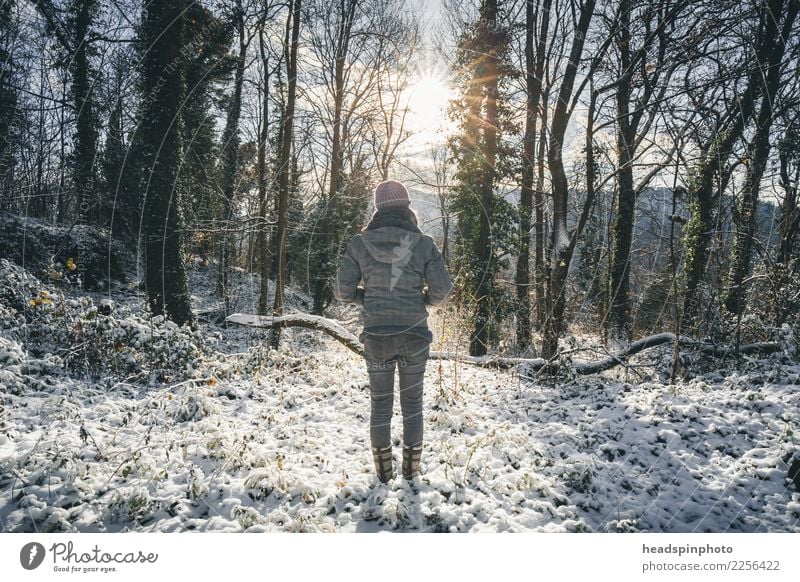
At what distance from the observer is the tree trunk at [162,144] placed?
6723 millimetres

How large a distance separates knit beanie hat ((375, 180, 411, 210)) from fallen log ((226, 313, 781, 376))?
2.22 meters

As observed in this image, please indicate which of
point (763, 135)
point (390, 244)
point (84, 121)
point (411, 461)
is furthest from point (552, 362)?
point (84, 121)

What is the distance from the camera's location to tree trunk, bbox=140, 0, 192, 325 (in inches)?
265

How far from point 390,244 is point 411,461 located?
1793mm

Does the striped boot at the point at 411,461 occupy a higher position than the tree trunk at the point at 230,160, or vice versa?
the tree trunk at the point at 230,160

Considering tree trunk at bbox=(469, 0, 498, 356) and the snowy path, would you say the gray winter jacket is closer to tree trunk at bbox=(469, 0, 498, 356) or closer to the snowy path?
the snowy path

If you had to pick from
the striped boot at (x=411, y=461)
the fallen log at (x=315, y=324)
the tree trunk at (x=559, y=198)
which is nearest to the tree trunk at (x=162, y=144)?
the fallen log at (x=315, y=324)

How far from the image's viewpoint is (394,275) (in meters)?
2.82

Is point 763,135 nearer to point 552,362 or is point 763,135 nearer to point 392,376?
point 552,362

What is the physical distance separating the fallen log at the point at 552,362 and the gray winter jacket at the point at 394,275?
1.75m

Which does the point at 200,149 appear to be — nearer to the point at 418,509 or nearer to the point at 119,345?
the point at 119,345

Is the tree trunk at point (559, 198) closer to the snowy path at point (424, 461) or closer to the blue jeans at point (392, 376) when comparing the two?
the snowy path at point (424, 461)

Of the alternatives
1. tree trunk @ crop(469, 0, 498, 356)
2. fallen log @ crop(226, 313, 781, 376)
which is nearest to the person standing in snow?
fallen log @ crop(226, 313, 781, 376)

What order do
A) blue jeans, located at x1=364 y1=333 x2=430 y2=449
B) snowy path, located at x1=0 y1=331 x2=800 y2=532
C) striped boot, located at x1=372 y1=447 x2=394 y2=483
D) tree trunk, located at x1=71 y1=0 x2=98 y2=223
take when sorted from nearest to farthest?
snowy path, located at x1=0 y1=331 x2=800 y2=532 → blue jeans, located at x1=364 y1=333 x2=430 y2=449 → striped boot, located at x1=372 y1=447 x2=394 y2=483 → tree trunk, located at x1=71 y1=0 x2=98 y2=223
